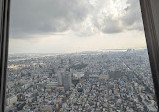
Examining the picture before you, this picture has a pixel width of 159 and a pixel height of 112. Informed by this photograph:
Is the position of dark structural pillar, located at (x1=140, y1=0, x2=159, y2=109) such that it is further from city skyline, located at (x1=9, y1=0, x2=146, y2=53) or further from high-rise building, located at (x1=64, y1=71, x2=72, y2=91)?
high-rise building, located at (x1=64, y1=71, x2=72, y2=91)

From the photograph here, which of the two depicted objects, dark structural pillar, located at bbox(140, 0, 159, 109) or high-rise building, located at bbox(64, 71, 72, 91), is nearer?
dark structural pillar, located at bbox(140, 0, 159, 109)

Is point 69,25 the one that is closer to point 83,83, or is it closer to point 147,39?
point 83,83

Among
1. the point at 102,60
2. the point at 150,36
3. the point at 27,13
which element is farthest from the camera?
the point at 27,13

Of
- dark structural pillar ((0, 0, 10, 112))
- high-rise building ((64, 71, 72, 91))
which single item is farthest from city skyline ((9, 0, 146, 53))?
high-rise building ((64, 71, 72, 91))

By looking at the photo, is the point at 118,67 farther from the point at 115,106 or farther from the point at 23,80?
the point at 23,80

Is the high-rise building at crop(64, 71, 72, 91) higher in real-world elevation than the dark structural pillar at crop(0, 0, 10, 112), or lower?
lower

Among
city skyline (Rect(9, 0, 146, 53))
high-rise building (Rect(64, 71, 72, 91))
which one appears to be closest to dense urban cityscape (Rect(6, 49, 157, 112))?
high-rise building (Rect(64, 71, 72, 91))

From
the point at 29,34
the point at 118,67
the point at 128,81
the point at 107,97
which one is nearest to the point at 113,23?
the point at 118,67
